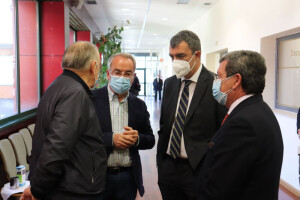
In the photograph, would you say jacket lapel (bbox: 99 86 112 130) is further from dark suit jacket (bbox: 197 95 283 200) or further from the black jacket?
dark suit jacket (bbox: 197 95 283 200)

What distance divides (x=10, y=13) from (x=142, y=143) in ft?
10.6

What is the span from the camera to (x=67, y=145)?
4.42 ft

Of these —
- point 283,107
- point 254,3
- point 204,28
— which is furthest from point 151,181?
point 204,28

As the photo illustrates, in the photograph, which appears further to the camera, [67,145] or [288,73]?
[288,73]

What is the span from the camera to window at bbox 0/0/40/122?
3.79 meters

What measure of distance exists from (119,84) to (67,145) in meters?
0.76

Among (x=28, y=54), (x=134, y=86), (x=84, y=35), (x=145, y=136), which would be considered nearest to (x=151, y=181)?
(x=145, y=136)

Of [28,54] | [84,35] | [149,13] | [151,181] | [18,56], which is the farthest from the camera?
[84,35]

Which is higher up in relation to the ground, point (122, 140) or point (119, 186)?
point (122, 140)

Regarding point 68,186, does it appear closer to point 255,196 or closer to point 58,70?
point 255,196

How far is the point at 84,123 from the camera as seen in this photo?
1.43 m

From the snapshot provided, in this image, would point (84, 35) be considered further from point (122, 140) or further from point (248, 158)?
point (248, 158)

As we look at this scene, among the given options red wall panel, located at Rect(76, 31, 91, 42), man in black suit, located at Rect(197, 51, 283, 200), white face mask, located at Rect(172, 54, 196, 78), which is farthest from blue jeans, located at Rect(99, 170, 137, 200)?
red wall panel, located at Rect(76, 31, 91, 42)

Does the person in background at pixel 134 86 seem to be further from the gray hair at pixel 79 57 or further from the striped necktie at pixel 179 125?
the gray hair at pixel 79 57
